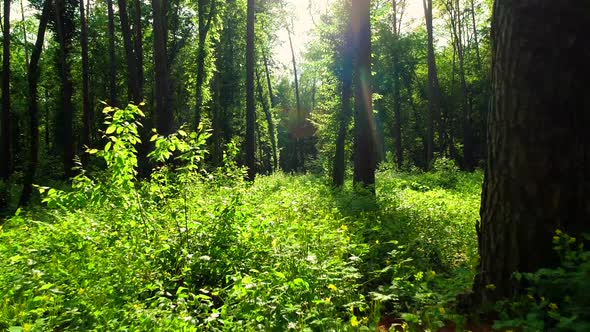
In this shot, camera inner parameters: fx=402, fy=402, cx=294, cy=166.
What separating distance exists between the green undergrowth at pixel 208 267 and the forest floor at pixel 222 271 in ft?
0.06

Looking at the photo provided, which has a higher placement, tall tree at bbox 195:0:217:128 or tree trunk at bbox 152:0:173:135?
tall tree at bbox 195:0:217:128

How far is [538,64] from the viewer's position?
3406mm

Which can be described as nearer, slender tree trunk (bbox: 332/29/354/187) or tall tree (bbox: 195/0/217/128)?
slender tree trunk (bbox: 332/29/354/187)

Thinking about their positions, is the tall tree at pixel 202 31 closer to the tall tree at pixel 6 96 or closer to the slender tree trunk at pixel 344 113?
the slender tree trunk at pixel 344 113

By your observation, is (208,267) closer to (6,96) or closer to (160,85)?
(160,85)

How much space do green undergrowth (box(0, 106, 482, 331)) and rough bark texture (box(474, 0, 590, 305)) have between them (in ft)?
1.84

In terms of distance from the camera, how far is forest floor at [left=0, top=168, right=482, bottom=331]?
3.28 m

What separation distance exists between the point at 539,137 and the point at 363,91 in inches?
314

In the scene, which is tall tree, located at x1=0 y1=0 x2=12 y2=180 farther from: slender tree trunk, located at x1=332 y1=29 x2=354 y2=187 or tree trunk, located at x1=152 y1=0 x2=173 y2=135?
slender tree trunk, located at x1=332 y1=29 x2=354 y2=187

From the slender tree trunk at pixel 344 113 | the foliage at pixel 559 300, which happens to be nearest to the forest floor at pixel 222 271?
the foliage at pixel 559 300

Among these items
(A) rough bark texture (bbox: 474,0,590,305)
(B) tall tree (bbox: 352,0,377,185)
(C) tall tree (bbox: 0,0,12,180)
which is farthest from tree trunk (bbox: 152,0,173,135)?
(A) rough bark texture (bbox: 474,0,590,305)

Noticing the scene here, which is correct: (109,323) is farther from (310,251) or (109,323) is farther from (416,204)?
(416,204)

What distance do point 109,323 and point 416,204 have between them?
24.5ft

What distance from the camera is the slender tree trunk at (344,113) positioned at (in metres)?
18.6
